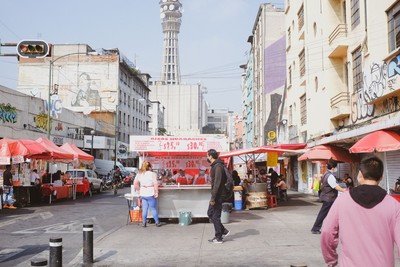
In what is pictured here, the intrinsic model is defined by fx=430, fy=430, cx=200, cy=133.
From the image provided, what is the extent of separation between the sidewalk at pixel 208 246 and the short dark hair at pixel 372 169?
294cm

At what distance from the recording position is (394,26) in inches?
551

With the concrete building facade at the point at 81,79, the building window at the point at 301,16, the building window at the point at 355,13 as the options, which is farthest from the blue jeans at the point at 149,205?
the concrete building facade at the point at 81,79

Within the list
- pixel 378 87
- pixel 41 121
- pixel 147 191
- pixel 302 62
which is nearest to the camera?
pixel 147 191

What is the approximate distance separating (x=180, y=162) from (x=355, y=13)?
9.82 meters

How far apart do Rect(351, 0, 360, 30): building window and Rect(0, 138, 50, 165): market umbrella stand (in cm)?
1462

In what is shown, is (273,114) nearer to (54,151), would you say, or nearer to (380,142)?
(54,151)

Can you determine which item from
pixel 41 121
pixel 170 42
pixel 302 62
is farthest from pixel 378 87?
pixel 170 42

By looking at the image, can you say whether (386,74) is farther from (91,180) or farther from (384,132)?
(91,180)

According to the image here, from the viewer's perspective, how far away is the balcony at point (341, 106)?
19.1 meters

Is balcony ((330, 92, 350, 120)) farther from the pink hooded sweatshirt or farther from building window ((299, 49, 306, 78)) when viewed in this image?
the pink hooded sweatshirt

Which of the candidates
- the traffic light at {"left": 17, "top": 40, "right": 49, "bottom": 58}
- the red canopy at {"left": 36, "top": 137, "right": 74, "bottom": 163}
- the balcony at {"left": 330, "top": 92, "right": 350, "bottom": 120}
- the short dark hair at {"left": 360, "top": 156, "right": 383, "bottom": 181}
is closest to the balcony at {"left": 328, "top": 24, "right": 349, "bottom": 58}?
the balcony at {"left": 330, "top": 92, "right": 350, "bottom": 120}

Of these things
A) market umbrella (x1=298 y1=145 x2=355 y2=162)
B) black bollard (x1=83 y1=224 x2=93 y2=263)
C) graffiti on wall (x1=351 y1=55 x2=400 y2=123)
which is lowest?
black bollard (x1=83 y1=224 x2=93 y2=263)

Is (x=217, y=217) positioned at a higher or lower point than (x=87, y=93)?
lower

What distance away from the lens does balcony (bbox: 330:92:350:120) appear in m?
19.1
